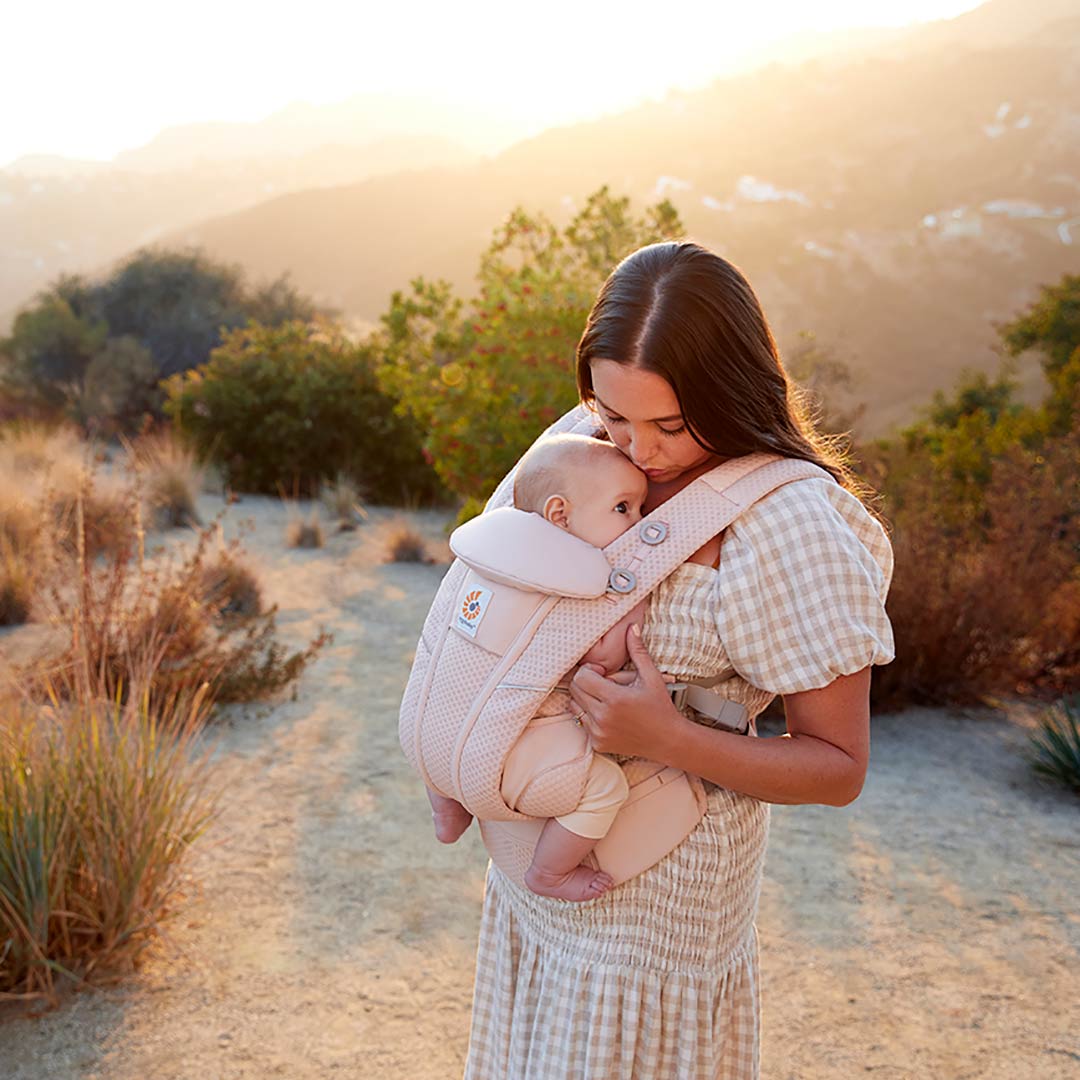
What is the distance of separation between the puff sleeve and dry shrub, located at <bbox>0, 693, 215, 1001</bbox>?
2.10 meters

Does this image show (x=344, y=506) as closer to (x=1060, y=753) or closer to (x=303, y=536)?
(x=303, y=536)

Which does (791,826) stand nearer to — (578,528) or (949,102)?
(578,528)

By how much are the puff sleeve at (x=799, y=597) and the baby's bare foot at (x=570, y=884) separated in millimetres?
374

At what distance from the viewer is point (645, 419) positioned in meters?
1.44

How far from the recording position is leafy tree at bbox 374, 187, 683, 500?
8.09 metres

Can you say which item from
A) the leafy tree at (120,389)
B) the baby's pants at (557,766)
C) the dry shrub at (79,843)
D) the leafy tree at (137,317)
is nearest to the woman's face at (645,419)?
the baby's pants at (557,766)

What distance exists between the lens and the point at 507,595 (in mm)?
1401

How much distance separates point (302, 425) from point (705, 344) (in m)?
11.1

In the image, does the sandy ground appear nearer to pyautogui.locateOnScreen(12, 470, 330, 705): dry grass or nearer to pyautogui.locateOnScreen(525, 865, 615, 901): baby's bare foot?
pyautogui.locateOnScreen(12, 470, 330, 705): dry grass

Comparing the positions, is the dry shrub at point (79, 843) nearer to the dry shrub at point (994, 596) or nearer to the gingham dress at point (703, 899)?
the gingham dress at point (703, 899)

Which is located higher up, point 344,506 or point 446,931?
point 446,931

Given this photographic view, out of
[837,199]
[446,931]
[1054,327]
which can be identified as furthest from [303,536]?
[837,199]

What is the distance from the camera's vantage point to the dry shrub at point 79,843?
2.79 m

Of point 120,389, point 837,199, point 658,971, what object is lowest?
point 120,389
